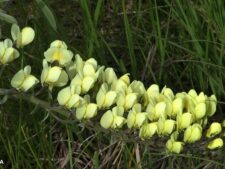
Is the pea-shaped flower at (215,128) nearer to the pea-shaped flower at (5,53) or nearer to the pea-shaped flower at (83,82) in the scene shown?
the pea-shaped flower at (83,82)

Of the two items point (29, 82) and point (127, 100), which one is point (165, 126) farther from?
point (29, 82)

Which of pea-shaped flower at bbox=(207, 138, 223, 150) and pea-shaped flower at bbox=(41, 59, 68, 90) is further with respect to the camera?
pea-shaped flower at bbox=(207, 138, 223, 150)

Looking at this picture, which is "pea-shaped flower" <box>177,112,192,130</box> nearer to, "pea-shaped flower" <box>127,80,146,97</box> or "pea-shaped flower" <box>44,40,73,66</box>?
"pea-shaped flower" <box>127,80,146,97</box>

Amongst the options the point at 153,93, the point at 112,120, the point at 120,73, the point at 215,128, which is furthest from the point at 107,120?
the point at 120,73

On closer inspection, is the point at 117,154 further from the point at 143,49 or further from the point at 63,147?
the point at 143,49

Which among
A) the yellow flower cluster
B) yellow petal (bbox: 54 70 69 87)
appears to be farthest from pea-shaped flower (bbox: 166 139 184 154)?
yellow petal (bbox: 54 70 69 87)

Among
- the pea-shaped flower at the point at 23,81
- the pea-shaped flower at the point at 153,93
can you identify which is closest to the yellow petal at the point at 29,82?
the pea-shaped flower at the point at 23,81
